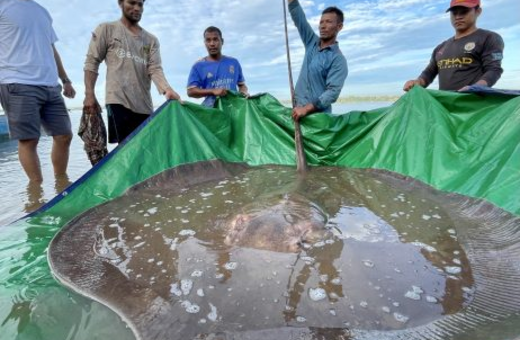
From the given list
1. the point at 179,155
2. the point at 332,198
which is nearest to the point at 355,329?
the point at 332,198

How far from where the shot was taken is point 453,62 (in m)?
3.89

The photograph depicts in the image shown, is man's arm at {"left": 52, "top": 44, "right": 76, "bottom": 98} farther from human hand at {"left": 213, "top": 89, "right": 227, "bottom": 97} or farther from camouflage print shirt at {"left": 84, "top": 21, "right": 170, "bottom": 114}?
Answer: human hand at {"left": 213, "top": 89, "right": 227, "bottom": 97}

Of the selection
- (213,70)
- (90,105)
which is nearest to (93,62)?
(90,105)

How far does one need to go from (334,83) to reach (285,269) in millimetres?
3198

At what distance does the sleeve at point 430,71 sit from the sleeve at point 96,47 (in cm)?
372

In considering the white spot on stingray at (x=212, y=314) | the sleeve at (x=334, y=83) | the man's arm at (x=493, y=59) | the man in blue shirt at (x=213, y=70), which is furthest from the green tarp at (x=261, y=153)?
the man's arm at (x=493, y=59)

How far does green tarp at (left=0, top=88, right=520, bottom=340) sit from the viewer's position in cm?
171

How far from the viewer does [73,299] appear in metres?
1.69

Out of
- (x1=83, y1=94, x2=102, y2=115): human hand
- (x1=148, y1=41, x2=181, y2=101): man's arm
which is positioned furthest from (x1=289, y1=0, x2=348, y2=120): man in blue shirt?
(x1=83, y1=94, x2=102, y2=115): human hand

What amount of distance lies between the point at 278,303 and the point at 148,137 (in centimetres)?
256

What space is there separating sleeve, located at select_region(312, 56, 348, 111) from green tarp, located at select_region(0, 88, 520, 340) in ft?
0.67

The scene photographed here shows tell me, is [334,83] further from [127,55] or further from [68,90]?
[68,90]

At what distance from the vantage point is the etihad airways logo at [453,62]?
3.80 m

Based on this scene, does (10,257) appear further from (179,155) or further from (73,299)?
(179,155)
